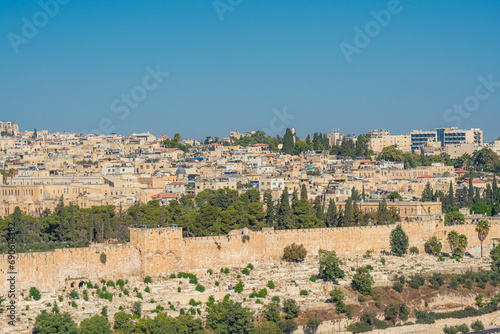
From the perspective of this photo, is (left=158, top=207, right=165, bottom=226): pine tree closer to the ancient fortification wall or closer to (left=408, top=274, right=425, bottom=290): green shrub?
the ancient fortification wall

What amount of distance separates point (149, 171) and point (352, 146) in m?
27.6

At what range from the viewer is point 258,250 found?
39.3 metres

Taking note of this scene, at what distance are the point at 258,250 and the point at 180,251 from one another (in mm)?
4512

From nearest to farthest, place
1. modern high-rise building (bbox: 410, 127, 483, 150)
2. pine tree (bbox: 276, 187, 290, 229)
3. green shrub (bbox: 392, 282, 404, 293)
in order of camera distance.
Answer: green shrub (bbox: 392, 282, 404, 293), pine tree (bbox: 276, 187, 290, 229), modern high-rise building (bbox: 410, 127, 483, 150)

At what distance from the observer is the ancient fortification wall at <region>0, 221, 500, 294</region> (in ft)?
105

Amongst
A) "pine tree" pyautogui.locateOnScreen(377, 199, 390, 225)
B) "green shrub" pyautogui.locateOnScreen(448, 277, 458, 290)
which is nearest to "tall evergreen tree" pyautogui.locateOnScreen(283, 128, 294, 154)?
"pine tree" pyautogui.locateOnScreen(377, 199, 390, 225)

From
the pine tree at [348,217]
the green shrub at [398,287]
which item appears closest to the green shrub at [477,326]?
the green shrub at [398,287]

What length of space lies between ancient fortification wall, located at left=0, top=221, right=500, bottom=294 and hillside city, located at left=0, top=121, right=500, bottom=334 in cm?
9

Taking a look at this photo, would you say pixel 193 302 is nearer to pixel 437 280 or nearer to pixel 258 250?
pixel 258 250

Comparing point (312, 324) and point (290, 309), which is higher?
point (290, 309)

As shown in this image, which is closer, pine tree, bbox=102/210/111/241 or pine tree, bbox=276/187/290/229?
pine tree, bbox=102/210/111/241

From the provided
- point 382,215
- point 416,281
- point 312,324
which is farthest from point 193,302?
point 382,215

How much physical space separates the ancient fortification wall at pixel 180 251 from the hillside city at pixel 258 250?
92 millimetres

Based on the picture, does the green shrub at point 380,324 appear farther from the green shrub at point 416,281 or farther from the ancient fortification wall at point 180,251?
the ancient fortification wall at point 180,251
